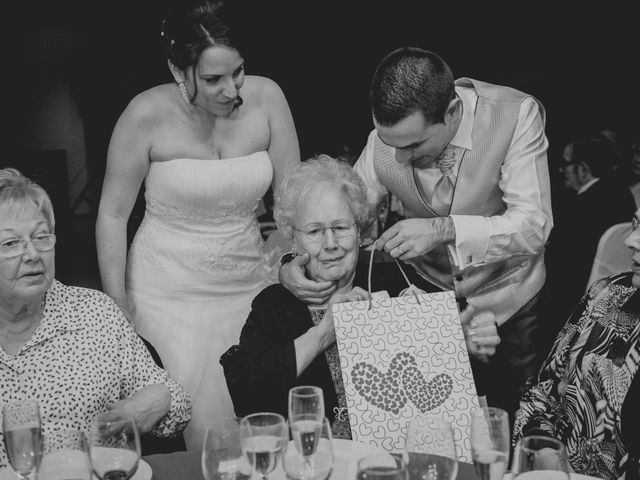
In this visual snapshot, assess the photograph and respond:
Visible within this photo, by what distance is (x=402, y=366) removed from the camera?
199cm

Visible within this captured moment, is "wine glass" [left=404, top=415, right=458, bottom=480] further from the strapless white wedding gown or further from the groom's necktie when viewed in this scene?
the strapless white wedding gown

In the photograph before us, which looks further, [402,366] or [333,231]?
[333,231]

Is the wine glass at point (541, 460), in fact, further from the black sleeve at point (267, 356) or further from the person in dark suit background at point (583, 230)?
the person in dark suit background at point (583, 230)

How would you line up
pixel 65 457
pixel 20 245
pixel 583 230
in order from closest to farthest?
1. pixel 65 457
2. pixel 20 245
3. pixel 583 230

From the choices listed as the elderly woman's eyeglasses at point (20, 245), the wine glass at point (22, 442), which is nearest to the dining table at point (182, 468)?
the wine glass at point (22, 442)

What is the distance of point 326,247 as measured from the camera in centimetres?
243

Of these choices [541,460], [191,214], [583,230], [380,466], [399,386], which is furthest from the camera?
[583,230]

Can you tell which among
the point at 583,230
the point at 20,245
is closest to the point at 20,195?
the point at 20,245

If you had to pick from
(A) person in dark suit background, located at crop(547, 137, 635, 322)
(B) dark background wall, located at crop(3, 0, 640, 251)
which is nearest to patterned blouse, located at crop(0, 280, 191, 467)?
(A) person in dark suit background, located at crop(547, 137, 635, 322)

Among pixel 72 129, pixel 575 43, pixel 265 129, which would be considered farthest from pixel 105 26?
pixel 265 129

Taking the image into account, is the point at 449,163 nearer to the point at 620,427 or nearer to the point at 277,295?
the point at 277,295

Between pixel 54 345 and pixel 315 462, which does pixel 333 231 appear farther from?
pixel 315 462

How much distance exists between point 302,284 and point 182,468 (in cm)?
79

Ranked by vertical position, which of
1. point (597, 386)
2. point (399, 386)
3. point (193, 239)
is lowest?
point (597, 386)
